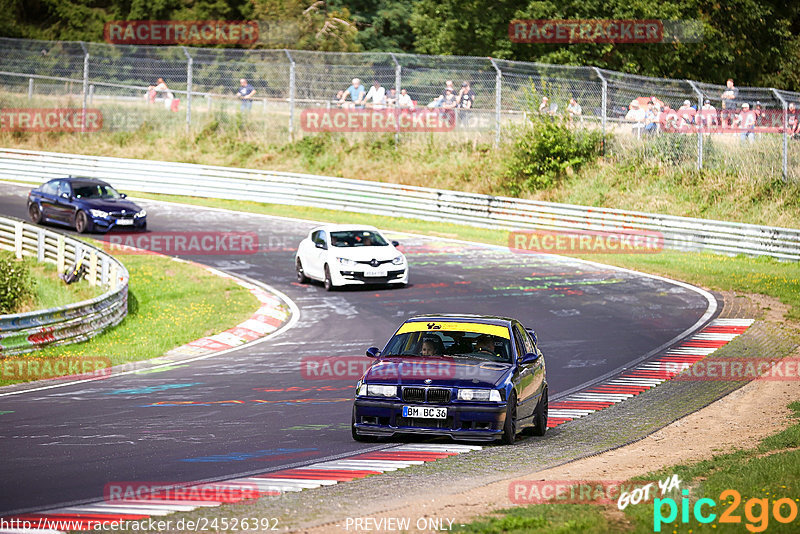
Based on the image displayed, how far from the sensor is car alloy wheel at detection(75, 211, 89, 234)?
30.6m

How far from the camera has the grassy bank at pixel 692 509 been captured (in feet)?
24.4

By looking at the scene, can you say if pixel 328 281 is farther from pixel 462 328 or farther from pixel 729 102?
pixel 729 102

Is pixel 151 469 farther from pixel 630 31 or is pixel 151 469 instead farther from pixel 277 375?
pixel 630 31

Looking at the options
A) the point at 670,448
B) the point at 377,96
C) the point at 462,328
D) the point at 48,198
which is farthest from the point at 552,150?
the point at 670,448

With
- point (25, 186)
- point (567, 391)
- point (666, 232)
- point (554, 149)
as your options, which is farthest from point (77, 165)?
point (567, 391)

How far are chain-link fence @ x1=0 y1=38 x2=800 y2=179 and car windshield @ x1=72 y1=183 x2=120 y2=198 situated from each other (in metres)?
9.27

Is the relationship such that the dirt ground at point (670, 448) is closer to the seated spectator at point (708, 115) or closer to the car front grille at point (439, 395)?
Result: the car front grille at point (439, 395)

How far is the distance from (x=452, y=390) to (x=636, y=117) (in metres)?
25.4

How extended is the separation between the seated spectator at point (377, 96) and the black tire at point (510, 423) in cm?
2752

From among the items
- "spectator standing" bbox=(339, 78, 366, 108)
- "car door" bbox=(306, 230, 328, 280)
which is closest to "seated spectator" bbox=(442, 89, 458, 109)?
"spectator standing" bbox=(339, 78, 366, 108)

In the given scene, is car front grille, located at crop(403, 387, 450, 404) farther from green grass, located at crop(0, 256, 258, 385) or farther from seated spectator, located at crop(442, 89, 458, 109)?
seated spectator, located at crop(442, 89, 458, 109)

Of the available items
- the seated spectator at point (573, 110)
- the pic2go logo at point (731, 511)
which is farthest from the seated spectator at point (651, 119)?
the pic2go logo at point (731, 511)

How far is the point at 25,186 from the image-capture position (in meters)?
38.8

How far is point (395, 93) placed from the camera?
37688 mm
